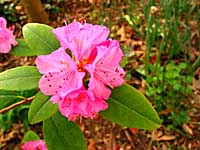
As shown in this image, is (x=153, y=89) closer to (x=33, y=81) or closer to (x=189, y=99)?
(x=189, y=99)

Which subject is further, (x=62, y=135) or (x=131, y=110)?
(x=62, y=135)

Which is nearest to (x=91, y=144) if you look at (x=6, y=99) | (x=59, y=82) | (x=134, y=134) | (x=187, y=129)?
(x=134, y=134)

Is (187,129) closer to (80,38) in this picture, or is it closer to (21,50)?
(21,50)

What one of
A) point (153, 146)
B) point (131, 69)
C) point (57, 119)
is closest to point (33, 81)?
point (57, 119)

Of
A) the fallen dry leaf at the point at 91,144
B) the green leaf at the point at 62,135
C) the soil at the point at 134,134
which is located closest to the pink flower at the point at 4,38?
the green leaf at the point at 62,135

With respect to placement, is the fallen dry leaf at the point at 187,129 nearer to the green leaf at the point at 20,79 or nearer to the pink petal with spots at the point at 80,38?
the green leaf at the point at 20,79

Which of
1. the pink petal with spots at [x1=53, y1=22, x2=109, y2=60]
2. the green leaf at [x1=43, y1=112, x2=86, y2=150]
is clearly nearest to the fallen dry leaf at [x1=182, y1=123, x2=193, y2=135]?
the green leaf at [x1=43, y1=112, x2=86, y2=150]

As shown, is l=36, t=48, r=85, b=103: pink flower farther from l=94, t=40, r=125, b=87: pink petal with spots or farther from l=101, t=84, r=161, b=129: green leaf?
l=101, t=84, r=161, b=129: green leaf
